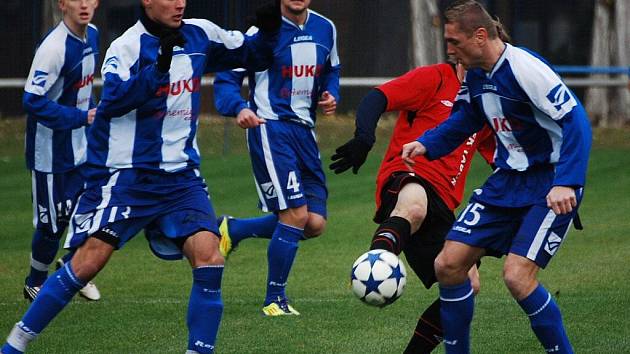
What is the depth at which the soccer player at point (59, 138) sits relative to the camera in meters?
8.36

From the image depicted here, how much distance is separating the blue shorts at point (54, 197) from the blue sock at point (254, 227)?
118 cm

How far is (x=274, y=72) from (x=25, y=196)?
7.38m

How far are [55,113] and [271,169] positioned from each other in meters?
1.49

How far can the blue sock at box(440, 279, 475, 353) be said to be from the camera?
5988 mm

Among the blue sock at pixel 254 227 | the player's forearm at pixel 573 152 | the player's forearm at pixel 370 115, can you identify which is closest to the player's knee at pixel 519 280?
the player's forearm at pixel 573 152

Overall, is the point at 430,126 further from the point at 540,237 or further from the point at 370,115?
the point at 540,237

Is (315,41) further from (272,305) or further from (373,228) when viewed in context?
(373,228)

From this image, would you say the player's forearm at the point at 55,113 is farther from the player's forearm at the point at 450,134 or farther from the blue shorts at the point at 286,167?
the player's forearm at the point at 450,134

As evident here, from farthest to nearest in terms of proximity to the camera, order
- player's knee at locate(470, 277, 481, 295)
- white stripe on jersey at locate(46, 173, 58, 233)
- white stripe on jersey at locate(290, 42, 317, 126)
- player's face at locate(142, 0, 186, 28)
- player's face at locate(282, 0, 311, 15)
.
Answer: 1. white stripe on jersey at locate(46, 173, 58, 233)
2. white stripe on jersey at locate(290, 42, 317, 126)
3. player's face at locate(282, 0, 311, 15)
4. player's knee at locate(470, 277, 481, 295)
5. player's face at locate(142, 0, 186, 28)

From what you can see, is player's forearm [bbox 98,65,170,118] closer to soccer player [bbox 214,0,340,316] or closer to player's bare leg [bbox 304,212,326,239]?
soccer player [bbox 214,0,340,316]

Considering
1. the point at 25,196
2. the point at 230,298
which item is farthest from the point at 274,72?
the point at 25,196

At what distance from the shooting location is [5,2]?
738 inches

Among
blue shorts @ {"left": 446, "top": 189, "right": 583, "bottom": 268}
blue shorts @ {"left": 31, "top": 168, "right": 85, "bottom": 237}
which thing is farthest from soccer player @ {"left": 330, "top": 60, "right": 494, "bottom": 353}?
blue shorts @ {"left": 31, "top": 168, "right": 85, "bottom": 237}

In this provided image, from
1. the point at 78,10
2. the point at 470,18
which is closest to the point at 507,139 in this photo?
the point at 470,18
